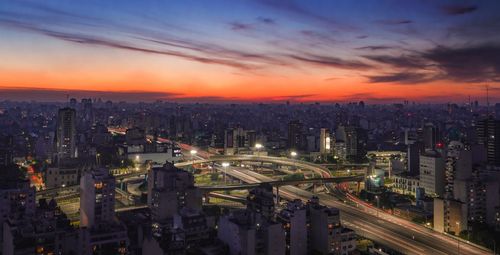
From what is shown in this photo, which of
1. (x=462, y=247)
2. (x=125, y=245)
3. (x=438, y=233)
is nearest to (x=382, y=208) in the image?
(x=438, y=233)

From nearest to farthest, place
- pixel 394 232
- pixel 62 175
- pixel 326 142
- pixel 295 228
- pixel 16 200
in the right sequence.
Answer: pixel 295 228
pixel 16 200
pixel 394 232
pixel 62 175
pixel 326 142

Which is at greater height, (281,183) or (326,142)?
(326,142)

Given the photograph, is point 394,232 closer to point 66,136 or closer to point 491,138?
point 491,138

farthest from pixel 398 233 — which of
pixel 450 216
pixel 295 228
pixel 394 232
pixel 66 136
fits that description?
pixel 66 136

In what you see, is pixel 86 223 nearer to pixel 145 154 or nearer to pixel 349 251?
pixel 349 251

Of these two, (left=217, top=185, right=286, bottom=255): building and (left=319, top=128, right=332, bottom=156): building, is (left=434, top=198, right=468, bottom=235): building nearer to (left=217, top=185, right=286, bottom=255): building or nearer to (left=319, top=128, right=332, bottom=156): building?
(left=217, top=185, right=286, bottom=255): building

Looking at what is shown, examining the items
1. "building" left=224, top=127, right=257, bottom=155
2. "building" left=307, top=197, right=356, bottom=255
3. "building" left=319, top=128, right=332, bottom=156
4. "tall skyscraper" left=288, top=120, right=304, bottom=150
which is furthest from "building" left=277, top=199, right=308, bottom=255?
"tall skyscraper" left=288, top=120, right=304, bottom=150
